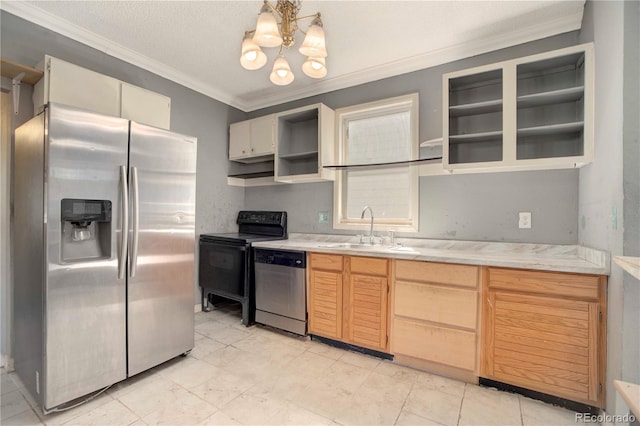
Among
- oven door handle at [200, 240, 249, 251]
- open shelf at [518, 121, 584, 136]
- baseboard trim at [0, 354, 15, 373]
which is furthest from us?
oven door handle at [200, 240, 249, 251]

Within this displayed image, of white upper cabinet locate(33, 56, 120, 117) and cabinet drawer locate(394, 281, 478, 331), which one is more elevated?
white upper cabinet locate(33, 56, 120, 117)

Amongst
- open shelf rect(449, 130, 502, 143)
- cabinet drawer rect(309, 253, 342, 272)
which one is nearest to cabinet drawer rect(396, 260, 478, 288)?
cabinet drawer rect(309, 253, 342, 272)

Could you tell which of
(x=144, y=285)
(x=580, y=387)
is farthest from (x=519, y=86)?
(x=144, y=285)

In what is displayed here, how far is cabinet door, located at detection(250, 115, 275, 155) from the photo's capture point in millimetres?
3344

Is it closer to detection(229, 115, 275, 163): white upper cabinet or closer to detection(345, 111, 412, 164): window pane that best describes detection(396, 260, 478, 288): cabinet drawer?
detection(345, 111, 412, 164): window pane

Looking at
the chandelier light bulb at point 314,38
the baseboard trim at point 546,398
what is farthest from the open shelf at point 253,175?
the baseboard trim at point 546,398

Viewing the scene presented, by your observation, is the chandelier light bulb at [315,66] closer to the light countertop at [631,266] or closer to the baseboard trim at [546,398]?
the light countertop at [631,266]

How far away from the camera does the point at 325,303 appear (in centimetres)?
257

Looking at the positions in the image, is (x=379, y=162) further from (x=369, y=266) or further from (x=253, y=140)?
(x=253, y=140)

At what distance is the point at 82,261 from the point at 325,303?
179 centimetres

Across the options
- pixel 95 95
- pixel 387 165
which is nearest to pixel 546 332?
pixel 387 165

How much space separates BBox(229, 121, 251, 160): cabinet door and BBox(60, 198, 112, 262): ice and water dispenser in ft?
6.35

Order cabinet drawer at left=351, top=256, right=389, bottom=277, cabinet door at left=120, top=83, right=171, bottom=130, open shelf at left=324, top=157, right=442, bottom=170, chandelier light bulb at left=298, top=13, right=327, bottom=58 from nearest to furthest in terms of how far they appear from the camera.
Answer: chandelier light bulb at left=298, top=13, right=327, bottom=58 → cabinet drawer at left=351, top=256, right=389, bottom=277 → cabinet door at left=120, top=83, right=171, bottom=130 → open shelf at left=324, top=157, right=442, bottom=170

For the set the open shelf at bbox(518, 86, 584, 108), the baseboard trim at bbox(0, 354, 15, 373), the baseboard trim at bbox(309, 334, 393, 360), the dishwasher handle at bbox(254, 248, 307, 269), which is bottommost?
the baseboard trim at bbox(309, 334, 393, 360)
